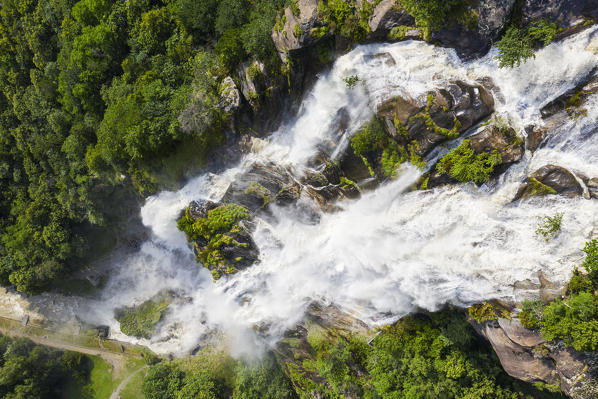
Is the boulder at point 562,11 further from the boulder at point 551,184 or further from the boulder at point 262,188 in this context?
the boulder at point 262,188

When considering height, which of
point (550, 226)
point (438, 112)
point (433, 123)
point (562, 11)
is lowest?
point (550, 226)

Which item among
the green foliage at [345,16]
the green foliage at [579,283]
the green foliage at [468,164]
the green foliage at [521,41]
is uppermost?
the green foliage at [345,16]

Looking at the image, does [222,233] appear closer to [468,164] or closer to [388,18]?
[468,164]

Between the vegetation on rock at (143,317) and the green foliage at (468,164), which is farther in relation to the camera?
the vegetation on rock at (143,317)

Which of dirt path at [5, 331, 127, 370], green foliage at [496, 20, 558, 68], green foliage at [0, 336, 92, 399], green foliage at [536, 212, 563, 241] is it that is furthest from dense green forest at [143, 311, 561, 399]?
green foliage at [496, 20, 558, 68]

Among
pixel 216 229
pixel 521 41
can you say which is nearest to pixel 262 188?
pixel 216 229

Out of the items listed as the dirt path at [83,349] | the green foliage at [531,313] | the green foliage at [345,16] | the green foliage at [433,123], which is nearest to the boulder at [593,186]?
the green foliage at [531,313]
